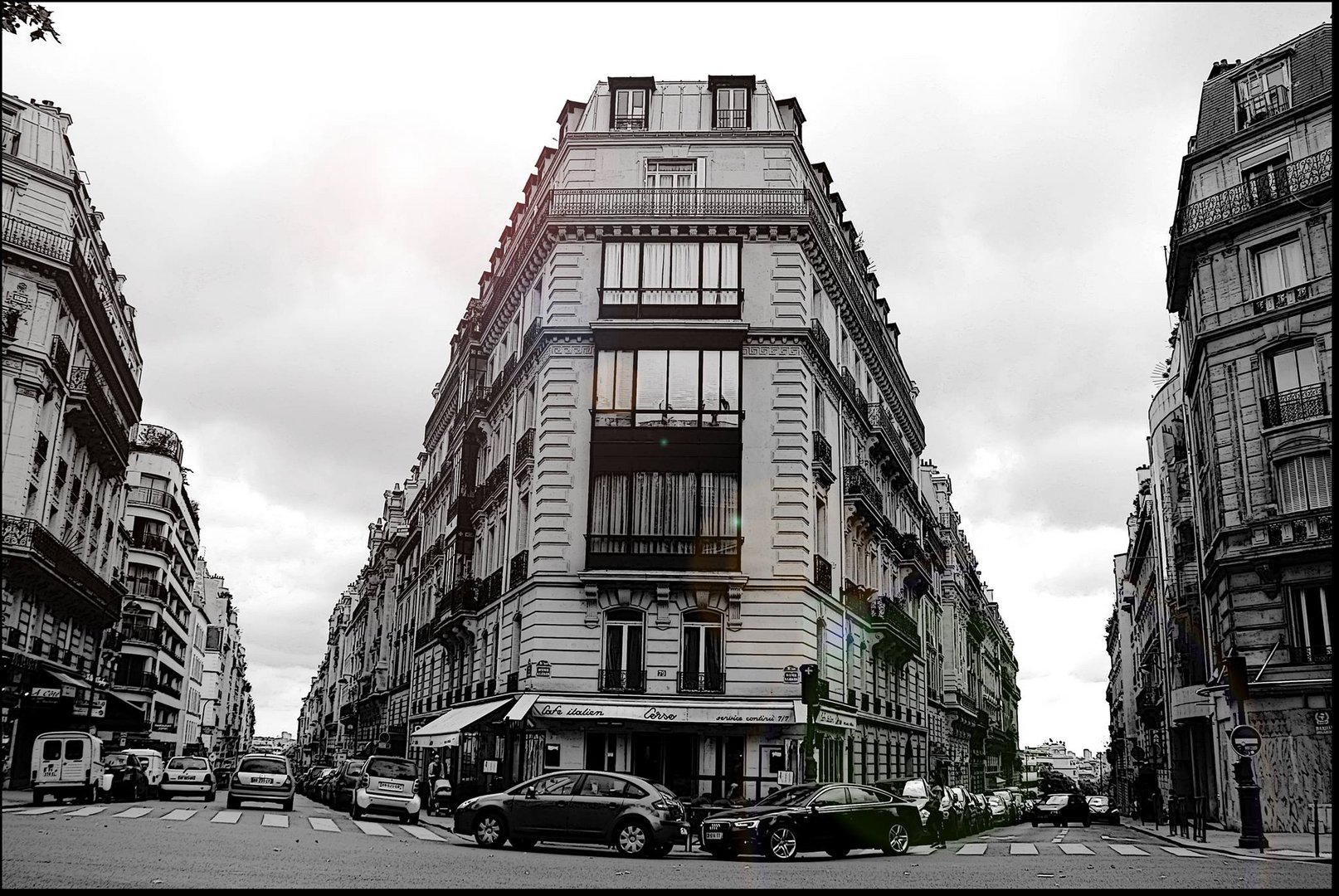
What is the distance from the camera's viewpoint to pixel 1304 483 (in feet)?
102

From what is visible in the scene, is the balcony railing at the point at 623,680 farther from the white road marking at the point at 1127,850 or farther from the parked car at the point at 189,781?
the parked car at the point at 189,781

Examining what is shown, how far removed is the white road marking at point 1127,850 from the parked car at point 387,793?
16.1 metres

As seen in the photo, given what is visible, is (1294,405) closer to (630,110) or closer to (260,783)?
(630,110)

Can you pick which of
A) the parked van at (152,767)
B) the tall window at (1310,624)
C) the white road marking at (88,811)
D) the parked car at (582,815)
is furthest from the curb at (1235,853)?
the parked van at (152,767)

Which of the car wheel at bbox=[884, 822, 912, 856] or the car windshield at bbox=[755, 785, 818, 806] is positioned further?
the car wheel at bbox=[884, 822, 912, 856]

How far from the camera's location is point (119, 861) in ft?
47.1

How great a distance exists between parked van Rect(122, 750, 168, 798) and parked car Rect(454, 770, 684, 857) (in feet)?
72.6

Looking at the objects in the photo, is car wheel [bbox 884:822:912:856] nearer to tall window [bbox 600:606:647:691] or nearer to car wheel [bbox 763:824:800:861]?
car wheel [bbox 763:824:800:861]

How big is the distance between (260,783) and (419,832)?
9.82 metres

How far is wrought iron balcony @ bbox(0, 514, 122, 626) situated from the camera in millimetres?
36938

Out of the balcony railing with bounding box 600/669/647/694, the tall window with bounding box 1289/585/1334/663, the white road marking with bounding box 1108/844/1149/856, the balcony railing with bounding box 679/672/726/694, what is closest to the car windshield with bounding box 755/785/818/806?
the white road marking with bounding box 1108/844/1149/856

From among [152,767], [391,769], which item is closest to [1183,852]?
[391,769]

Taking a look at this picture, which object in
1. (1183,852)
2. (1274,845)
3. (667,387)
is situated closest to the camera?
(1183,852)

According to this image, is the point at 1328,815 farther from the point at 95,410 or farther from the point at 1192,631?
the point at 95,410
